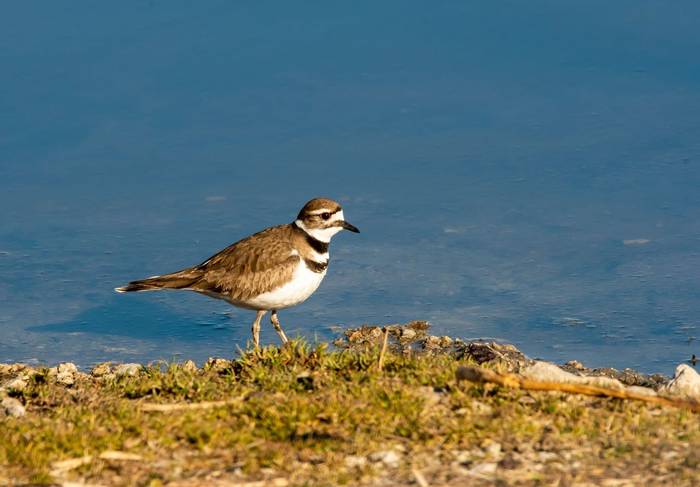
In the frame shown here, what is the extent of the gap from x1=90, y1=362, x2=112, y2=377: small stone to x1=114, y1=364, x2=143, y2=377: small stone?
0.21 feet

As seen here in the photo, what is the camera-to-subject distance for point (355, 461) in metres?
6.29

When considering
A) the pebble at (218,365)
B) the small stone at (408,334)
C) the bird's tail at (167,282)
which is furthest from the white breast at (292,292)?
the pebble at (218,365)

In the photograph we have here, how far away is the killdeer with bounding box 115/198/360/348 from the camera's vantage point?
9.89 m

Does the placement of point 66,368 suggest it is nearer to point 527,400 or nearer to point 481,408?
point 481,408

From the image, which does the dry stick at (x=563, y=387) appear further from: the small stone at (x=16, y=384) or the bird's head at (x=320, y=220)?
the bird's head at (x=320, y=220)

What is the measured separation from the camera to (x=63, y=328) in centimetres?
1063

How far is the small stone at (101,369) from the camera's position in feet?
30.1

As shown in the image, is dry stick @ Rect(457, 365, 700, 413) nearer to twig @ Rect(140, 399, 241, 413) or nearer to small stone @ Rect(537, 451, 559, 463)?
small stone @ Rect(537, 451, 559, 463)

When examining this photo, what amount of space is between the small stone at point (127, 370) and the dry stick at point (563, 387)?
2.53 metres

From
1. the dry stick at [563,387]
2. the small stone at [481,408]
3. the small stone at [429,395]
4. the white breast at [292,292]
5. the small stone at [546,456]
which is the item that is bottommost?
the small stone at [546,456]

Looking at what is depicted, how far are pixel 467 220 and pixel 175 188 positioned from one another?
2978 millimetres

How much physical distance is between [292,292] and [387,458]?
144 inches

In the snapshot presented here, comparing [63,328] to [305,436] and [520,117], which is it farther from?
[520,117]

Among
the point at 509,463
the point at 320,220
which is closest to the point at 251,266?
the point at 320,220
